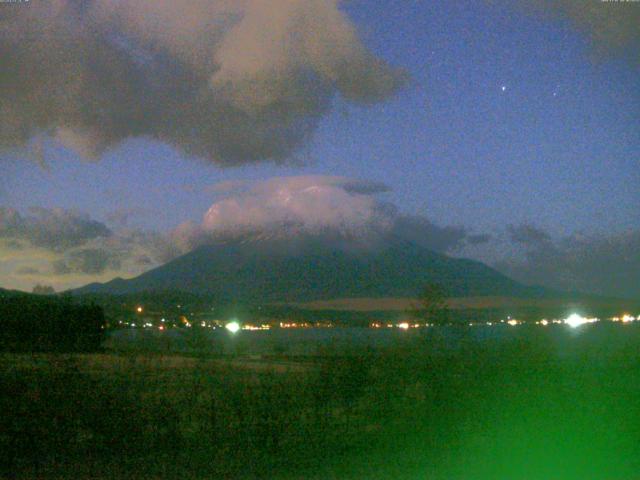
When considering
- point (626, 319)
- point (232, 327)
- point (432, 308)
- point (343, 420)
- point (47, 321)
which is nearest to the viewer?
point (343, 420)

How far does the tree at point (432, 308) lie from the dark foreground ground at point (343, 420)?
8376mm

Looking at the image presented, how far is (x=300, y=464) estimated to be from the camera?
12.3 meters

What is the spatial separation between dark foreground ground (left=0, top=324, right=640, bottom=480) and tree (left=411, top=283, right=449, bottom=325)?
8376 millimetres

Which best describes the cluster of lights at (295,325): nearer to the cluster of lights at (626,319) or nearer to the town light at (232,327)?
the town light at (232,327)

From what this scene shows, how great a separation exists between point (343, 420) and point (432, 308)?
46.0 ft

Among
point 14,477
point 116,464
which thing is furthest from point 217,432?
point 14,477

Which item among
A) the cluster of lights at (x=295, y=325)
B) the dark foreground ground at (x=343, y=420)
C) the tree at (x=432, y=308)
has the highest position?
the tree at (x=432, y=308)

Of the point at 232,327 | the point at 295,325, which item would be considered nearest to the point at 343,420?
the point at 232,327

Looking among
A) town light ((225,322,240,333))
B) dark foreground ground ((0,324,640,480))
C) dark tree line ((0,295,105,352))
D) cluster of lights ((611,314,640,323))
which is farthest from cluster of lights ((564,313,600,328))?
dark tree line ((0,295,105,352))

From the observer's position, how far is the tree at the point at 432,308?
94.5ft

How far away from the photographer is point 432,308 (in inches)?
1150

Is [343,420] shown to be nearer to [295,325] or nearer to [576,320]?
[576,320]

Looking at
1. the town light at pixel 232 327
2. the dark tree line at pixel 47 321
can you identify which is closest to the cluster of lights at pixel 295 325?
the town light at pixel 232 327

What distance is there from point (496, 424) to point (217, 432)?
213 inches
